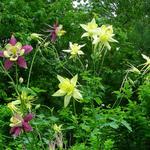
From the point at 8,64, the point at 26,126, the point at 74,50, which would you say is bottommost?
the point at 26,126

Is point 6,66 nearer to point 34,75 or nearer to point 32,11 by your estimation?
point 34,75

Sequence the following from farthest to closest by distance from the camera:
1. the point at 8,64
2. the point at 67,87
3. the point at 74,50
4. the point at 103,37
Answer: the point at 74,50 → the point at 103,37 → the point at 67,87 → the point at 8,64

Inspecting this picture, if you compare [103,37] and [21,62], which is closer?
Answer: [21,62]

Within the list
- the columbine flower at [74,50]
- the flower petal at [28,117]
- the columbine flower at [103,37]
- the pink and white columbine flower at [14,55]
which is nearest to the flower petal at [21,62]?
the pink and white columbine flower at [14,55]

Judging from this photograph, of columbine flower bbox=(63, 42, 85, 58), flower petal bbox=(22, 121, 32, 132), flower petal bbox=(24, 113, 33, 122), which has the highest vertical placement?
columbine flower bbox=(63, 42, 85, 58)

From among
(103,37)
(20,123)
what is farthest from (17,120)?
(103,37)

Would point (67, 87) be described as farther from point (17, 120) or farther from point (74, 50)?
point (74, 50)

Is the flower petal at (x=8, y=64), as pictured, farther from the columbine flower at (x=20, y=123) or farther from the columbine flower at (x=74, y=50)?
the columbine flower at (x=74, y=50)

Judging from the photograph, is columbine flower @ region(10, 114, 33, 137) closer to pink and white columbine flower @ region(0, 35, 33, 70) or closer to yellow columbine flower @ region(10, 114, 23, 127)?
yellow columbine flower @ region(10, 114, 23, 127)

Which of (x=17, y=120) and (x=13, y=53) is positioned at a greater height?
(x=13, y=53)

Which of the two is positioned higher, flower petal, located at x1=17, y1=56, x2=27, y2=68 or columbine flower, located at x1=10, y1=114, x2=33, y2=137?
flower petal, located at x1=17, y1=56, x2=27, y2=68

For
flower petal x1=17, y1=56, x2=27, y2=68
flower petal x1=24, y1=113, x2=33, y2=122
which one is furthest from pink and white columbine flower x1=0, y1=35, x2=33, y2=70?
flower petal x1=24, y1=113, x2=33, y2=122

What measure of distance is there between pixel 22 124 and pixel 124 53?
8.53 metres

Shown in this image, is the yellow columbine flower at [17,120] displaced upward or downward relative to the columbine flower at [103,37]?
downward
